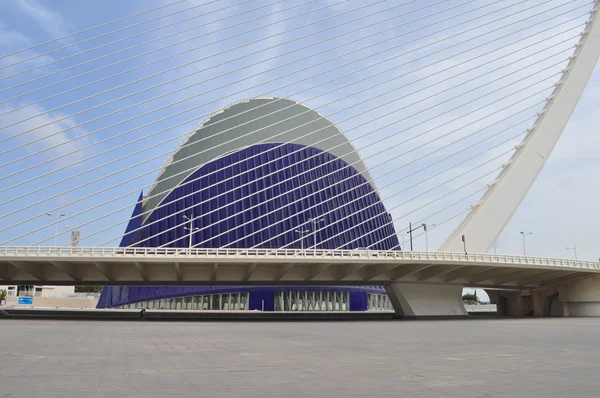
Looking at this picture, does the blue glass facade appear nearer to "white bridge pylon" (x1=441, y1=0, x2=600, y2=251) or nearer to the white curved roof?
the white curved roof

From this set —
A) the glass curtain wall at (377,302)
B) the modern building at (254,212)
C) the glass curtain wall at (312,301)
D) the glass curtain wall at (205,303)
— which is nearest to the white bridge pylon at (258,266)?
the modern building at (254,212)

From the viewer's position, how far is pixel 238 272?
3484 centimetres

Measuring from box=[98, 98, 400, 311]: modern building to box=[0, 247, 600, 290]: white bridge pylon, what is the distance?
13840 mm

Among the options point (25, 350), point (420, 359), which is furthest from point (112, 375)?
point (420, 359)

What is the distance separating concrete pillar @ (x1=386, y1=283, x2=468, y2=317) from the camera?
3769 centimetres

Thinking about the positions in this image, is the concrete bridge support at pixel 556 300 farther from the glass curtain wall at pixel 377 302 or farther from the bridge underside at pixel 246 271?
the glass curtain wall at pixel 377 302

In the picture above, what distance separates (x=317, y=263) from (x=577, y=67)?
26.8 metres

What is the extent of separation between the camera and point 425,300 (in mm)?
38281

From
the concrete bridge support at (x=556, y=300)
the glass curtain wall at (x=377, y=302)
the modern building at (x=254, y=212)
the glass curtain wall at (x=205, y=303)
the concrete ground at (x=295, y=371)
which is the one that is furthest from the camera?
the glass curtain wall at (x=377, y=302)

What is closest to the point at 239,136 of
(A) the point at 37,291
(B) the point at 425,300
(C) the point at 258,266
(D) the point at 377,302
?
(D) the point at 377,302

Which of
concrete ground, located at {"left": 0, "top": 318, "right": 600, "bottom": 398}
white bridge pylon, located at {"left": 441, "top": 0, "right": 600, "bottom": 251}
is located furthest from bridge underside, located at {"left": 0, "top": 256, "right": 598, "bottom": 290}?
concrete ground, located at {"left": 0, "top": 318, "right": 600, "bottom": 398}

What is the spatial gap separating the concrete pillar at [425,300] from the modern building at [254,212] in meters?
13.6

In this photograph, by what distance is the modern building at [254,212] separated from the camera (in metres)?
54.9

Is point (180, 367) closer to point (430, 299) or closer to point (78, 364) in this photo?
point (78, 364)
